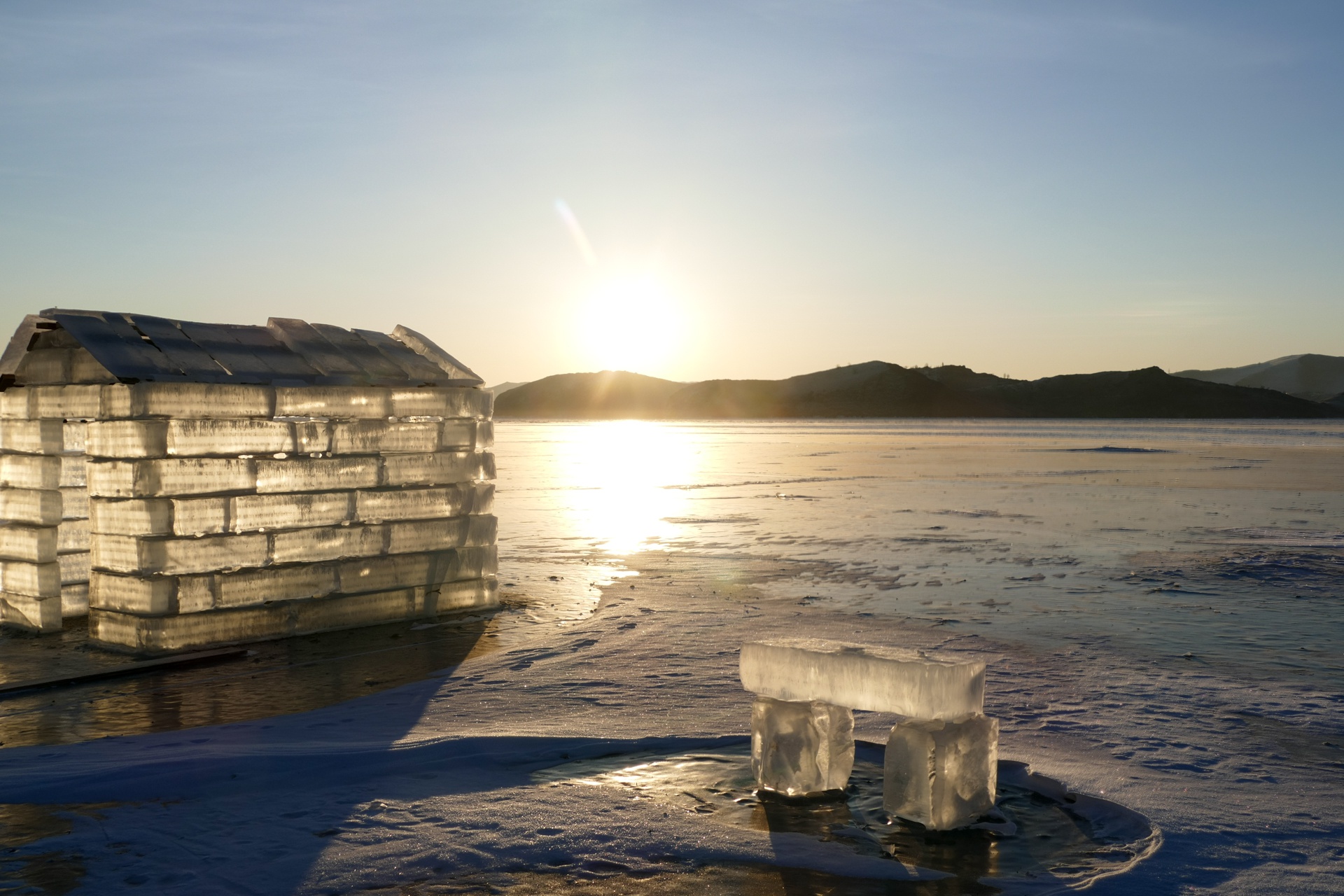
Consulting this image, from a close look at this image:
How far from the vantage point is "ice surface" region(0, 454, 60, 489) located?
10.2m

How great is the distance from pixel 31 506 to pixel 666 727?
7182 mm

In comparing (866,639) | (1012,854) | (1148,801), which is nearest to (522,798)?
(1012,854)

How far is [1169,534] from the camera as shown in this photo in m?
17.7

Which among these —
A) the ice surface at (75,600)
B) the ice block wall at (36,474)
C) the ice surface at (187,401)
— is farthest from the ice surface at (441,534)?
the ice surface at (75,600)

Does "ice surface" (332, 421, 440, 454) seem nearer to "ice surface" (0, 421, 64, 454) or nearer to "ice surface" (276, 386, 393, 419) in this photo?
"ice surface" (276, 386, 393, 419)

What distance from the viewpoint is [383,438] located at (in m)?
10.7

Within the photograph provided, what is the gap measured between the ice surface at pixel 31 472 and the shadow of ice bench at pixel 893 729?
310 inches

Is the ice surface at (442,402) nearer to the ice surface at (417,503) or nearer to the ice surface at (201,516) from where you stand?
the ice surface at (417,503)

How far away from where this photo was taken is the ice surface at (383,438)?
10367 mm

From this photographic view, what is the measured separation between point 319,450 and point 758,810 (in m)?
6.39

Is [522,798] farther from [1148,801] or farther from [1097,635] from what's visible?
[1097,635]

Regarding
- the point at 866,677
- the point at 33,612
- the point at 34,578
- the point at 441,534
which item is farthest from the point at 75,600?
the point at 866,677

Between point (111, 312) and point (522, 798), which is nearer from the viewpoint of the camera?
point (522, 798)

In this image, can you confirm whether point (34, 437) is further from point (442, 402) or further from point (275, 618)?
point (442, 402)
